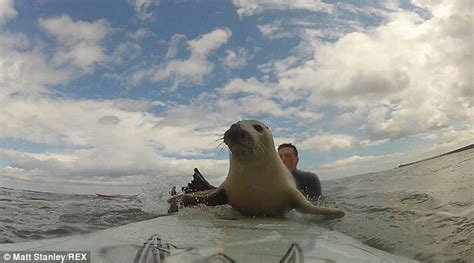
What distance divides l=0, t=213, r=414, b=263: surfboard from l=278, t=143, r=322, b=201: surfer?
9.33ft

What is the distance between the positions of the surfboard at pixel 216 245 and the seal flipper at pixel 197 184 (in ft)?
7.12

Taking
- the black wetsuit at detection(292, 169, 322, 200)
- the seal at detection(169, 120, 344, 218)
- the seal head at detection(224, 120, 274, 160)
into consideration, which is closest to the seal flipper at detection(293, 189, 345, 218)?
the seal at detection(169, 120, 344, 218)

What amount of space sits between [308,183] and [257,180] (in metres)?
2.07

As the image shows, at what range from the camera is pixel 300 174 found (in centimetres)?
639

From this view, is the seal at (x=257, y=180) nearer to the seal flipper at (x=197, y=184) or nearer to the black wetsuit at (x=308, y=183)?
the seal flipper at (x=197, y=184)

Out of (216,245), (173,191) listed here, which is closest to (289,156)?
(173,191)

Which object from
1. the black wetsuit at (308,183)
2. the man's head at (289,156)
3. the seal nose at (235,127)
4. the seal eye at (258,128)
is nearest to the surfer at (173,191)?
the man's head at (289,156)

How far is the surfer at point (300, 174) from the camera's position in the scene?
20.9 ft

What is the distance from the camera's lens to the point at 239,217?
13.9ft

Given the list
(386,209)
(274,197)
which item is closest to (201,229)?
(274,197)

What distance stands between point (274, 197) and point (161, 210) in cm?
156

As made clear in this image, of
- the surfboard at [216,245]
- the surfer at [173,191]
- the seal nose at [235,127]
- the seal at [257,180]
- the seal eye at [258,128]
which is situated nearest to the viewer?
the surfboard at [216,245]

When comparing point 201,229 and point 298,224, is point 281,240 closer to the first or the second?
point 201,229

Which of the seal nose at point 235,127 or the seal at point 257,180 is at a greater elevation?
the seal nose at point 235,127
